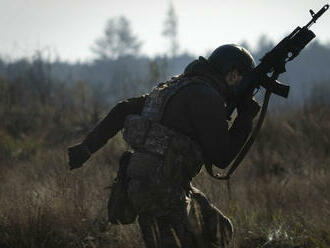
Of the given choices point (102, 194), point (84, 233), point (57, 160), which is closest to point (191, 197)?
point (84, 233)

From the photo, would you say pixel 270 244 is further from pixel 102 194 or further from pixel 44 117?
pixel 44 117

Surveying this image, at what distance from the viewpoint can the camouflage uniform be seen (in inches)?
120

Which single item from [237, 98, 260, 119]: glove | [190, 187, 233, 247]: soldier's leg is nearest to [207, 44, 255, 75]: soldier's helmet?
[237, 98, 260, 119]: glove

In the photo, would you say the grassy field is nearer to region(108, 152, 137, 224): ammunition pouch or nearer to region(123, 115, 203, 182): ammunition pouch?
region(123, 115, 203, 182): ammunition pouch

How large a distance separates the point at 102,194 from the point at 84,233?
712 millimetres

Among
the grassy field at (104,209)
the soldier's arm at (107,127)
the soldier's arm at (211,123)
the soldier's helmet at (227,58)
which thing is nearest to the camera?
the soldier's arm at (211,123)

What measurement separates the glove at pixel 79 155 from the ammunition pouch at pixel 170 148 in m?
0.45

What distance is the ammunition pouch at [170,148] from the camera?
10.4 feet

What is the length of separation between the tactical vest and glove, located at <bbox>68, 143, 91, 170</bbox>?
38 centimetres

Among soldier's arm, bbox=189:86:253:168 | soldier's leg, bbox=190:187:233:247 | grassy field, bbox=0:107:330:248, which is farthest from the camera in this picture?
grassy field, bbox=0:107:330:248

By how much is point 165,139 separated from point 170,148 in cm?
7

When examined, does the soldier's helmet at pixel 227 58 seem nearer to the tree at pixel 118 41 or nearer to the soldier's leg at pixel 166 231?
the soldier's leg at pixel 166 231

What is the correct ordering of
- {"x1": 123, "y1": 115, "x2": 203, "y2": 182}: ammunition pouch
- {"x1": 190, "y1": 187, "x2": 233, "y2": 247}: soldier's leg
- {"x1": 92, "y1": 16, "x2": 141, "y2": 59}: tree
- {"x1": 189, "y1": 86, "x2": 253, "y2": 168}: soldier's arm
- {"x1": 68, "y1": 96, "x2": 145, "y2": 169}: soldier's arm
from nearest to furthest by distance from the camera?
{"x1": 189, "y1": 86, "x2": 253, "y2": 168}: soldier's arm, {"x1": 123, "y1": 115, "x2": 203, "y2": 182}: ammunition pouch, {"x1": 190, "y1": 187, "x2": 233, "y2": 247}: soldier's leg, {"x1": 68, "y1": 96, "x2": 145, "y2": 169}: soldier's arm, {"x1": 92, "y1": 16, "x2": 141, "y2": 59}: tree

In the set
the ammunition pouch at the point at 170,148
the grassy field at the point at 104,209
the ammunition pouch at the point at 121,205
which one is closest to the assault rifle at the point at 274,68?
the ammunition pouch at the point at 170,148
